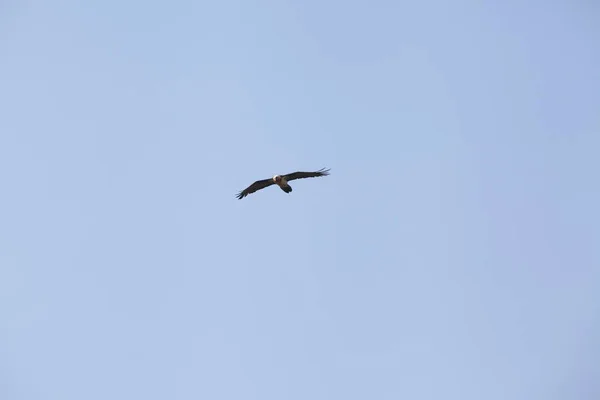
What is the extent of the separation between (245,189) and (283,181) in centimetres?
322

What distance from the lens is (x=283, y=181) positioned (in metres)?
59.7

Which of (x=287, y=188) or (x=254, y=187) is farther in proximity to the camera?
(x=254, y=187)

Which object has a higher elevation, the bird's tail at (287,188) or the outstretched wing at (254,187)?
the outstretched wing at (254,187)

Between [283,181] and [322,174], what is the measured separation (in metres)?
2.29

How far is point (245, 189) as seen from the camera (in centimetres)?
6184

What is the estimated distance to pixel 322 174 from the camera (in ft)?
195

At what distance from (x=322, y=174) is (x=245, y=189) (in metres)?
5.20

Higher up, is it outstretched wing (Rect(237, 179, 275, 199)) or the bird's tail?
outstretched wing (Rect(237, 179, 275, 199))
